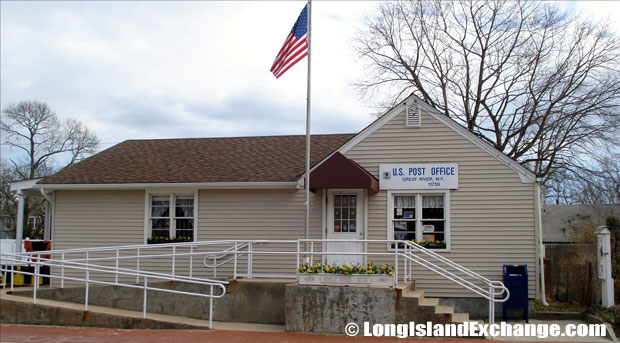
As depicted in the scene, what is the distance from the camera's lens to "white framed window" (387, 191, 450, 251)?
584 inches

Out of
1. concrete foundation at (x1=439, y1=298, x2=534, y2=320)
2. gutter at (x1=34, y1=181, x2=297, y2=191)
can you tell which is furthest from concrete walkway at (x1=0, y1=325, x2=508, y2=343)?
gutter at (x1=34, y1=181, x2=297, y2=191)

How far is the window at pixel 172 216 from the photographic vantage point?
16.6m

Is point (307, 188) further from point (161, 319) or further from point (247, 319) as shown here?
point (161, 319)

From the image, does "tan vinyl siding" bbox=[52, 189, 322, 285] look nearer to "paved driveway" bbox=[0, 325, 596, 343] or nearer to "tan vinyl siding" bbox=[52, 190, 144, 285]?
"tan vinyl siding" bbox=[52, 190, 144, 285]

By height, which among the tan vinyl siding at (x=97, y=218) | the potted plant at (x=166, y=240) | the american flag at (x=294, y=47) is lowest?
the potted plant at (x=166, y=240)

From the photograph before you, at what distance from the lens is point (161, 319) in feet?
42.7

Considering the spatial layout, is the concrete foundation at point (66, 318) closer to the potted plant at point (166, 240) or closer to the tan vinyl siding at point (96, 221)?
the tan vinyl siding at point (96, 221)

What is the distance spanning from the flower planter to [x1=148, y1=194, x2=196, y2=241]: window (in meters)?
5.34

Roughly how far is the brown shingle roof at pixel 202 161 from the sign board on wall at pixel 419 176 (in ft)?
7.58

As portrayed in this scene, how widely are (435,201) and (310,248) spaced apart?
3.30m

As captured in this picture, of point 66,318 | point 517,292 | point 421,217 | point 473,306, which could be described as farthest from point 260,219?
point 517,292

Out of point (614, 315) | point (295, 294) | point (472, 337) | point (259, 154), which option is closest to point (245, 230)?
point (259, 154)

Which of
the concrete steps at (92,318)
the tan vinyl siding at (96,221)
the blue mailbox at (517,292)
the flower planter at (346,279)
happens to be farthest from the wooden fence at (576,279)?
the tan vinyl siding at (96,221)

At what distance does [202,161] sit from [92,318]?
5.96 meters
